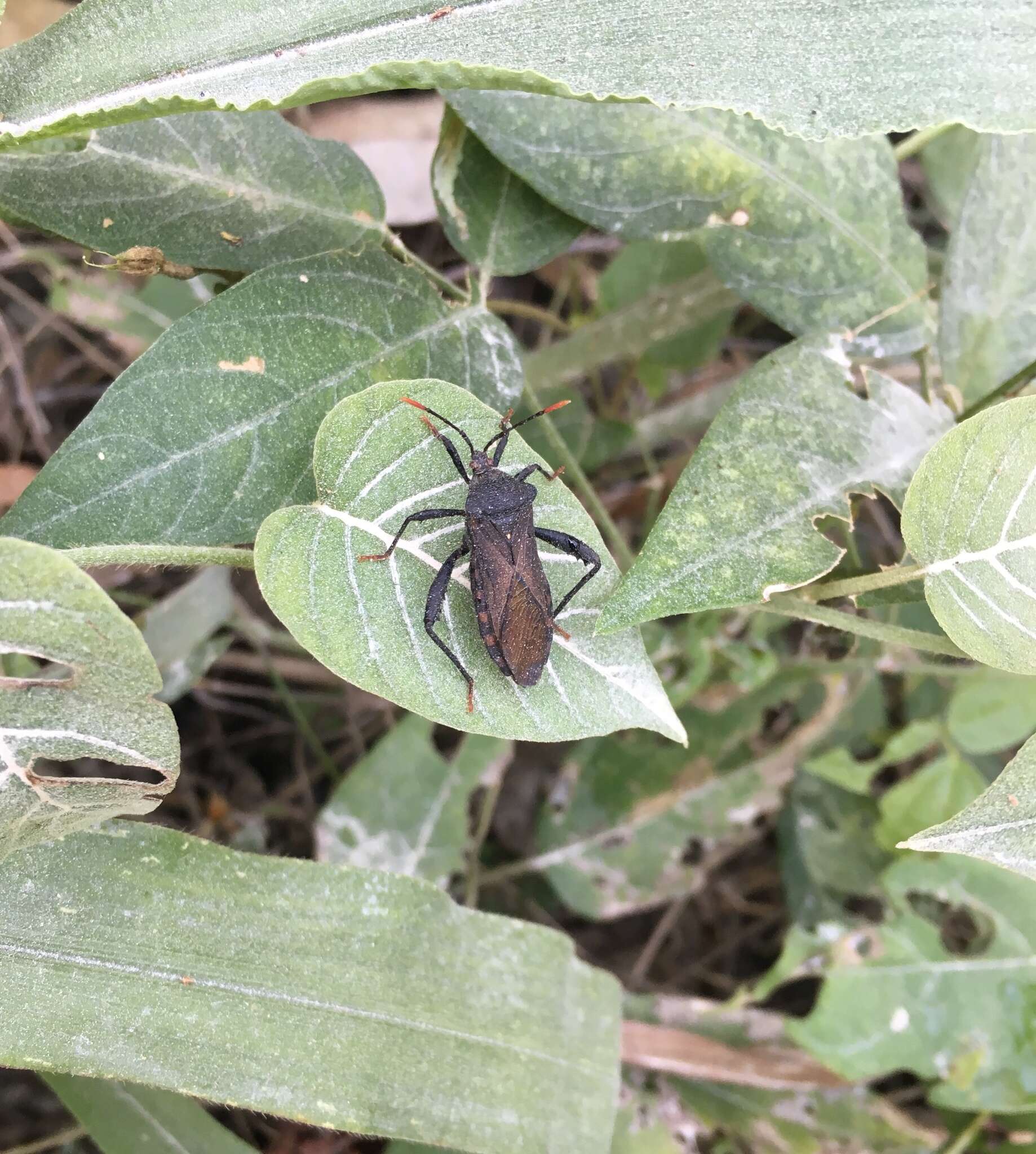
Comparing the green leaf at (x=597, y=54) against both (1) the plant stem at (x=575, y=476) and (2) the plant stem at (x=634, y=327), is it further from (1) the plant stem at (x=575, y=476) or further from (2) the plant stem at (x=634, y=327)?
(2) the plant stem at (x=634, y=327)

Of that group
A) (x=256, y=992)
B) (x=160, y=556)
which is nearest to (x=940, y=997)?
(x=256, y=992)

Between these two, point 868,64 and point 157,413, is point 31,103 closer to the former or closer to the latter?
point 157,413

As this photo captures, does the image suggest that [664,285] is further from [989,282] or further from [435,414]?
[435,414]

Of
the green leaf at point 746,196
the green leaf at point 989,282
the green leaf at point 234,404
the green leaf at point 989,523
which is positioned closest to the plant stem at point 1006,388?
the green leaf at point 989,282

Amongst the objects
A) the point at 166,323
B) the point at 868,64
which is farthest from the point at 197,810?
the point at 868,64

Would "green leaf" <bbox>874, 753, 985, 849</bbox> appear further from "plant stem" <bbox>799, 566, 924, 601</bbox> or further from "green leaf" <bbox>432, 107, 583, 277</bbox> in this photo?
"green leaf" <bbox>432, 107, 583, 277</bbox>

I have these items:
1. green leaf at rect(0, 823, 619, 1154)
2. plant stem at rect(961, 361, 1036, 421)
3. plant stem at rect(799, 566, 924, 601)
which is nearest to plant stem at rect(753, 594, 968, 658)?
plant stem at rect(799, 566, 924, 601)
